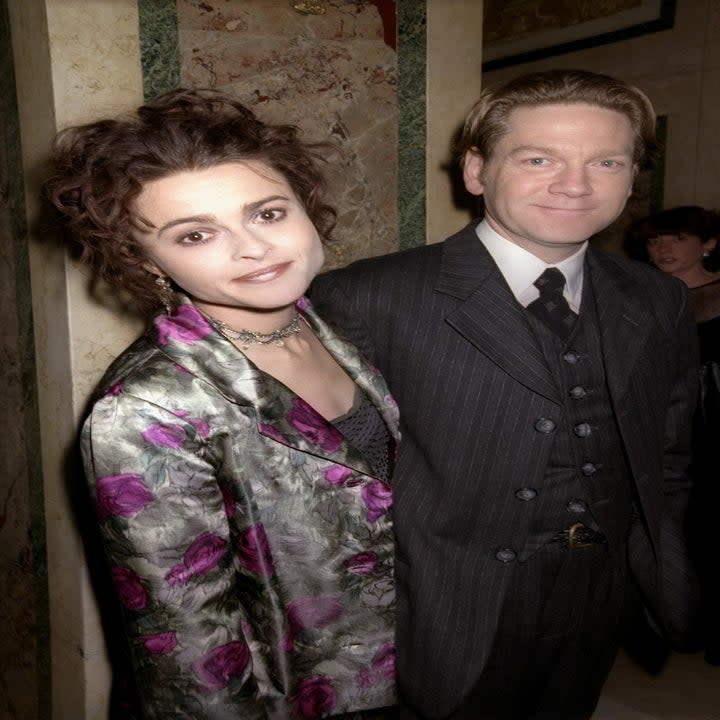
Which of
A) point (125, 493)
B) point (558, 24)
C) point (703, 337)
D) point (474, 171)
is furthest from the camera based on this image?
point (558, 24)

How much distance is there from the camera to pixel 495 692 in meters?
1.56

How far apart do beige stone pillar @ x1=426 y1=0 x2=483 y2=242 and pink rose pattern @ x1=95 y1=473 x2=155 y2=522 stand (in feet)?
4.18

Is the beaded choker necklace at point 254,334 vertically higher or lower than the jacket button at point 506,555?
higher

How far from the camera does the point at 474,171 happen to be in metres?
1.58

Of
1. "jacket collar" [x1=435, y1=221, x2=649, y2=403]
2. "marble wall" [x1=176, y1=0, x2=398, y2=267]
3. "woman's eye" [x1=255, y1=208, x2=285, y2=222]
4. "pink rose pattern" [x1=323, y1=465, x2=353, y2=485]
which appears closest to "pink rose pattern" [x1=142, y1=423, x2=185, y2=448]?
"pink rose pattern" [x1=323, y1=465, x2=353, y2=485]

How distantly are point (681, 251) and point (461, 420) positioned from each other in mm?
2752

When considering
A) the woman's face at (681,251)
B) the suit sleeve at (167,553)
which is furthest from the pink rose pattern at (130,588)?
the woman's face at (681,251)

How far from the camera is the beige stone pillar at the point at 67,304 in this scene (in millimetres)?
1451

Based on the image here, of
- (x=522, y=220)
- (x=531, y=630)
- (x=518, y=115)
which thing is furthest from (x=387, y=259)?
(x=531, y=630)

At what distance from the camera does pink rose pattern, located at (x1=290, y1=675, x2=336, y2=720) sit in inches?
49.6

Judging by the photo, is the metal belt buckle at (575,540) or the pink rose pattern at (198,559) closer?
the pink rose pattern at (198,559)

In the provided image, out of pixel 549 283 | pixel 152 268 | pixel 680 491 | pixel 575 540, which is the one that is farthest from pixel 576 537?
pixel 152 268

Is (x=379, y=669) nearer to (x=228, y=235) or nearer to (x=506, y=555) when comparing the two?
(x=506, y=555)

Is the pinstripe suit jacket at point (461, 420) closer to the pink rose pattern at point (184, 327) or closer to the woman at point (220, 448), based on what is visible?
the woman at point (220, 448)
